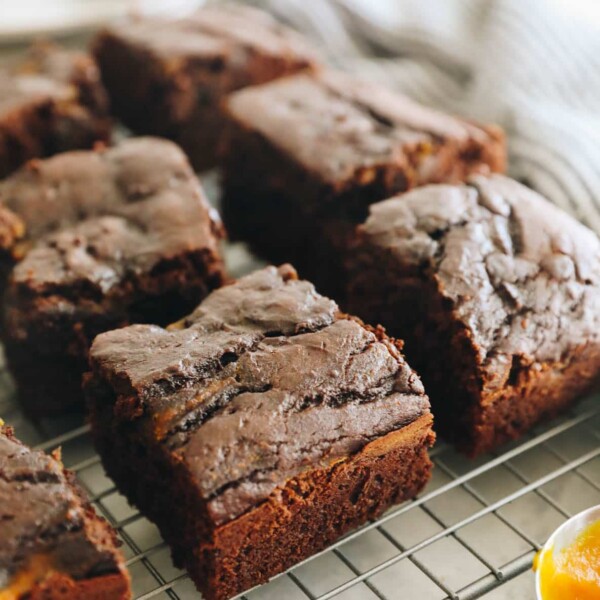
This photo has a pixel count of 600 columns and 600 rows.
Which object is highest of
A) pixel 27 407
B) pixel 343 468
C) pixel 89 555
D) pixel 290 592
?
pixel 343 468

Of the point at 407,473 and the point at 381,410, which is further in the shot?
the point at 407,473

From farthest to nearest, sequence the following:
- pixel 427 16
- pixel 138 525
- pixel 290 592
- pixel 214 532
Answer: pixel 427 16 < pixel 138 525 < pixel 290 592 < pixel 214 532

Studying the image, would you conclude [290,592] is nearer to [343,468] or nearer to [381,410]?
[343,468]

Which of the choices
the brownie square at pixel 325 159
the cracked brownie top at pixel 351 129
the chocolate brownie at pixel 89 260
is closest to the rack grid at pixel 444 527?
the chocolate brownie at pixel 89 260

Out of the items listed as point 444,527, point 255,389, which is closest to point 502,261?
point 444,527

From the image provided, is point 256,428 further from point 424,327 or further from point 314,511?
point 424,327

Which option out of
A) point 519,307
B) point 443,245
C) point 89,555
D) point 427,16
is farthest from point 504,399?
point 427,16

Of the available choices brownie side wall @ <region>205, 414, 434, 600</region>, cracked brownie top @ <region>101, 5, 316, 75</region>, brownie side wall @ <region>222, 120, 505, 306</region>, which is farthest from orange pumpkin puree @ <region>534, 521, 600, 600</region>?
cracked brownie top @ <region>101, 5, 316, 75</region>
